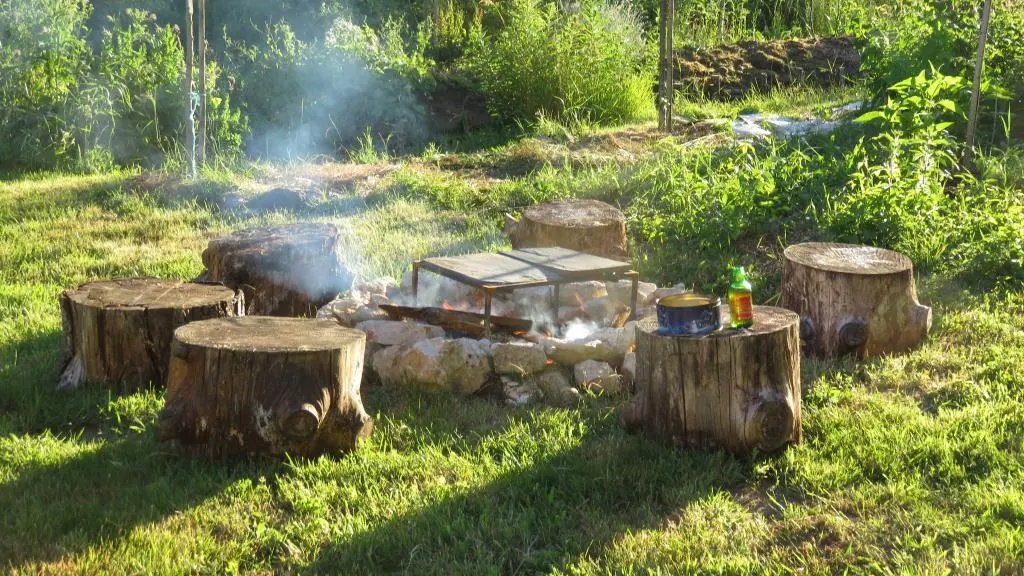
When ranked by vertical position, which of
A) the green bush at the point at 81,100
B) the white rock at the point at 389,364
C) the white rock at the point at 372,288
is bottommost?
the white rock at the point at 389,364

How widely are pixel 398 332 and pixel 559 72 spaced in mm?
6595

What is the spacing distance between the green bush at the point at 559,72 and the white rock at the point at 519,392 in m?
6.40

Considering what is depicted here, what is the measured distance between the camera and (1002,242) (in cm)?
633

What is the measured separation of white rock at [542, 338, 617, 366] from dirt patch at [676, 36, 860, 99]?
779 centimetres

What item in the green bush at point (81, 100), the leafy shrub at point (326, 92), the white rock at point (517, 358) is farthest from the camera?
the leafy shrub at point (326, 92)

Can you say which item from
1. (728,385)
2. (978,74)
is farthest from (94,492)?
(978,74)

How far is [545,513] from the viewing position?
3775 mm

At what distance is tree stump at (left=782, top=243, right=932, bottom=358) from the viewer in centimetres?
530

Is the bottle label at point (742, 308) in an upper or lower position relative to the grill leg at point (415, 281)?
upper

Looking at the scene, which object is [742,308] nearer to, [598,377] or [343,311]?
[598,377]

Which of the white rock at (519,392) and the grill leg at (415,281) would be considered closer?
the white rock at (519,392)

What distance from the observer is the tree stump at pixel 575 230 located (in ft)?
21.0

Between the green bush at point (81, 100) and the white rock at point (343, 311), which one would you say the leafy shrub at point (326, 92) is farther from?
the white rock at point (343, 311)

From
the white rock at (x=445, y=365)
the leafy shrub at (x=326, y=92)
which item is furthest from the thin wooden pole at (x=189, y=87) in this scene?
the white rock at (x=445, y=365)
